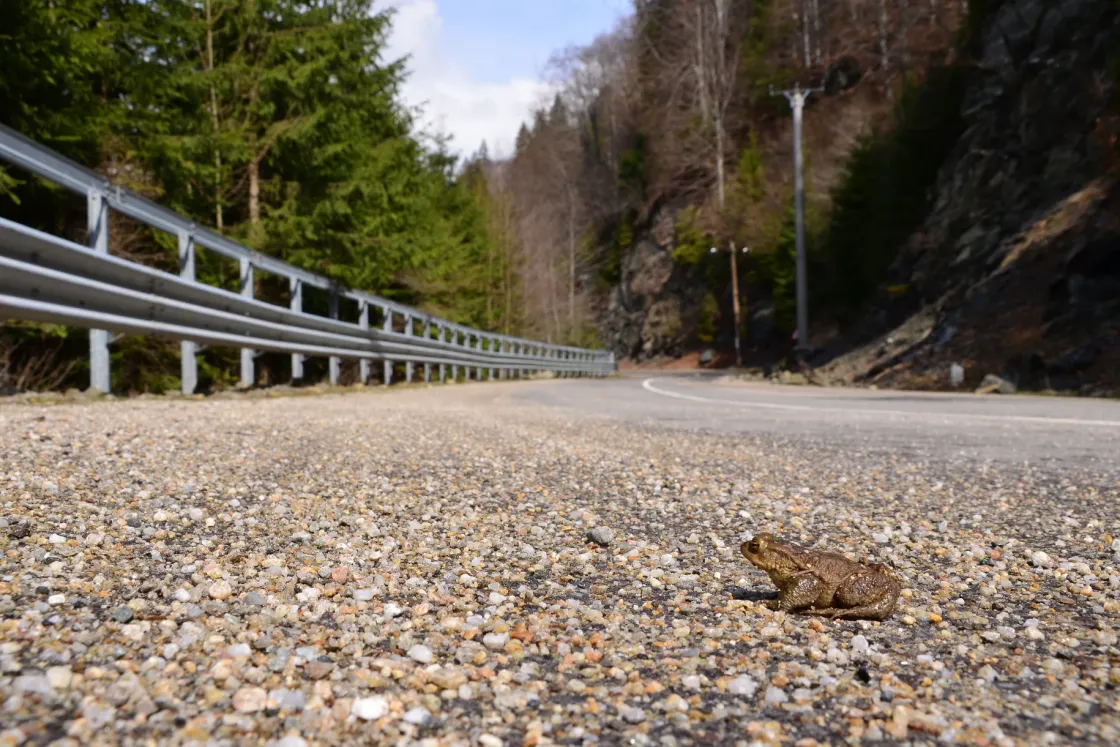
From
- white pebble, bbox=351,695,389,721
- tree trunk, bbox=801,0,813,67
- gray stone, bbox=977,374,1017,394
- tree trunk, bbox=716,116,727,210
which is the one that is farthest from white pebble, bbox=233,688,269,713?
tree trunk, bbox=801,0,813,67

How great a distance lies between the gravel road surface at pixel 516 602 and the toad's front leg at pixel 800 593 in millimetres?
46

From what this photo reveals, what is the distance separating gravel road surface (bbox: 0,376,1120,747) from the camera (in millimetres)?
1302

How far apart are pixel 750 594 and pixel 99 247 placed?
611cm

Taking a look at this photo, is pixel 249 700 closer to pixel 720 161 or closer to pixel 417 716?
pixel 417 716

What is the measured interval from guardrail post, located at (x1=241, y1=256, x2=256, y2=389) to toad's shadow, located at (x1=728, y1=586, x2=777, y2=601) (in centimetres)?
766

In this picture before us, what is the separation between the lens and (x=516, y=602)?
6.30ft

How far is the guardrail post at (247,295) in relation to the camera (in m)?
8.72

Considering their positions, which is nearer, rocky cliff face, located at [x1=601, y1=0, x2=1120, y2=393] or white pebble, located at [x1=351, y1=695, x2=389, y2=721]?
white pebble, located at [x1=351, y1=695, x2=389, y2=721]

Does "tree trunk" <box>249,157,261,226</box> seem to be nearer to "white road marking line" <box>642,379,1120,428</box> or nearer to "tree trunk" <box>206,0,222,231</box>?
"tree trunk" <box>206,0,222,231</box>

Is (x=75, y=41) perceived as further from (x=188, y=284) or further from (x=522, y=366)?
(x=522, y=366)

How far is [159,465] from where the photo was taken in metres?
3.25

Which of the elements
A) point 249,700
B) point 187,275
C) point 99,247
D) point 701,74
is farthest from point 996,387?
point 701,74

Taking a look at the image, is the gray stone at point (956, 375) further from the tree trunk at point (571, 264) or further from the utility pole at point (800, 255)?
the tree trunk at point (571, 264)

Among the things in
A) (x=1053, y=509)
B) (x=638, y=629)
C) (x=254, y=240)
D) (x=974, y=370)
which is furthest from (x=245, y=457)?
(x=974, y=370)
